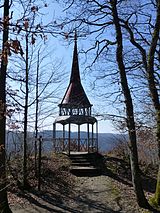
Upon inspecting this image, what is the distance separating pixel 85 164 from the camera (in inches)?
671

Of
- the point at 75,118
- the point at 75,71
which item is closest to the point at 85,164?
the point at 75,118

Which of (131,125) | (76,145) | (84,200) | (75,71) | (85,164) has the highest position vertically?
(75,71)

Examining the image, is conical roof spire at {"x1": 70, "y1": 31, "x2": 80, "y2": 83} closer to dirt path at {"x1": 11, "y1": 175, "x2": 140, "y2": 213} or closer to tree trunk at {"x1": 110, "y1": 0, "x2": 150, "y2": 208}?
dirt path at {"x1": 11, "y1": 175, "x2": 140, "y2": 213}

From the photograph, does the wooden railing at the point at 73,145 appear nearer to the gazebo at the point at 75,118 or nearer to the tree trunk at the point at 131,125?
the gazebo at the point at 75,118

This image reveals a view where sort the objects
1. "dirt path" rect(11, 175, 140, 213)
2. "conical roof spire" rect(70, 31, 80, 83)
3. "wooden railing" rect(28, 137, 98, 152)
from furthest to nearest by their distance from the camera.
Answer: "conical roof spire" rect(70, 31, 80, 83) → "wooden railing" rect(28, 137, 98, 152) → "dirt path" rect(11, 175, 140, 213)

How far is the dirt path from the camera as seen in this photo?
398 inches

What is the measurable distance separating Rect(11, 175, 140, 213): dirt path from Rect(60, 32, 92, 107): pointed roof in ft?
24.4

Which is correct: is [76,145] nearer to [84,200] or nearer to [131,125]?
[84,200]


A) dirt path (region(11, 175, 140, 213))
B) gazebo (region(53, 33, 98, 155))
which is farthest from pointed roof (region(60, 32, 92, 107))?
dirt path (region(11, 175, 140, 213))

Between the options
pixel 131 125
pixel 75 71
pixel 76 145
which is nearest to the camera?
pixel 131 125

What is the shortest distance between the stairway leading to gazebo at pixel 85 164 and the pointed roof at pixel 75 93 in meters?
3.40

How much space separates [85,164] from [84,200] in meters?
5.76

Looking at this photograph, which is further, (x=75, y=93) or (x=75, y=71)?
(x=75, y=71)

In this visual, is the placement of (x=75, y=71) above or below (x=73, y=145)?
above
